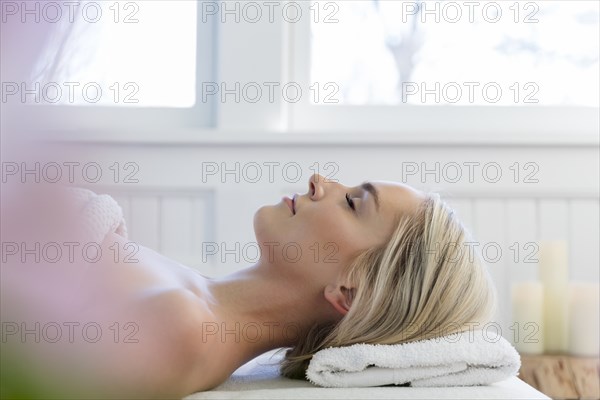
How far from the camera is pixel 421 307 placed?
3.80ft

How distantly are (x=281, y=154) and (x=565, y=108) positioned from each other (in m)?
0.94

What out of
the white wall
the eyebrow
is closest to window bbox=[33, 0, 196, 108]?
the white wall

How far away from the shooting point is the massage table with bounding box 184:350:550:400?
988 mm

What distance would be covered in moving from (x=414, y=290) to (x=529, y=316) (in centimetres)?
94

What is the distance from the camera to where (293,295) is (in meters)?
1.26

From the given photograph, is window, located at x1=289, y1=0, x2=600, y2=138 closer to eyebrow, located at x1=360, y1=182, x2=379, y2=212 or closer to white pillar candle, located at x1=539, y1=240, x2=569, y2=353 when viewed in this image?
white pillar candle, located at x1=539, y1=240, x2=569, y2=353

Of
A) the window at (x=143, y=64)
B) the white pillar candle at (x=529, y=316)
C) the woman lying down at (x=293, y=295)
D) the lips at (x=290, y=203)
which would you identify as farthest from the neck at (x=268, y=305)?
the window at (x=143, y=64)

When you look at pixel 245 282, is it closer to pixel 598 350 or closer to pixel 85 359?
pixel 85 359

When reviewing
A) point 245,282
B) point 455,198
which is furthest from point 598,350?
point 245,282

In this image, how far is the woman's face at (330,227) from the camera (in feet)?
4.05

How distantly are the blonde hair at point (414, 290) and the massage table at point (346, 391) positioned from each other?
9 centimetres

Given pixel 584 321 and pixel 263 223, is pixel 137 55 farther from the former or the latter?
pixel 584 321

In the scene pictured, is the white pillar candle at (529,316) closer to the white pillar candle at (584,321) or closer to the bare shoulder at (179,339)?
the white pillar candle at (584,321)

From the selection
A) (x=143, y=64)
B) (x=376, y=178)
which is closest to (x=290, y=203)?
(x=376, y=178)
